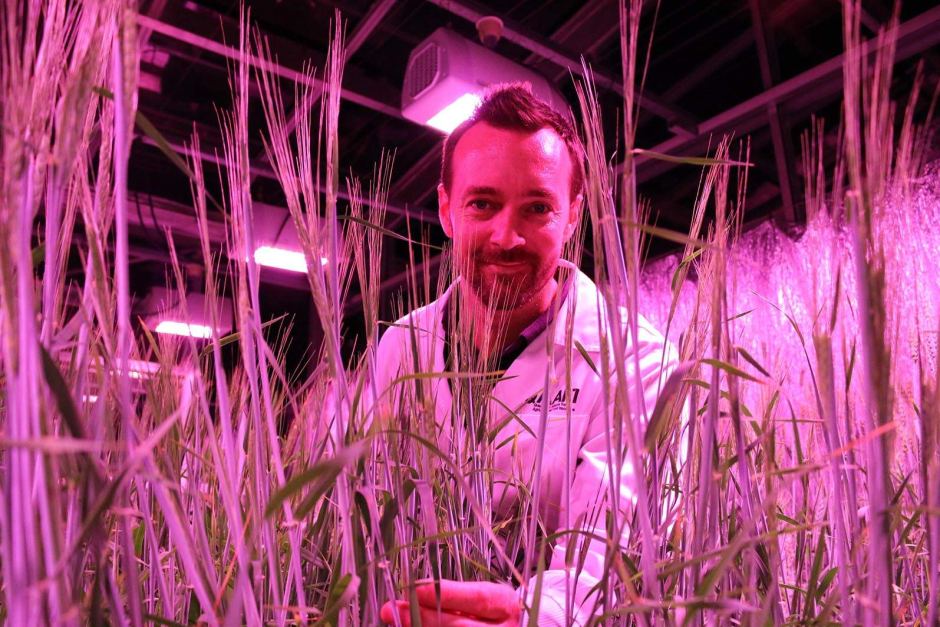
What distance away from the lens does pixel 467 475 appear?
465mm

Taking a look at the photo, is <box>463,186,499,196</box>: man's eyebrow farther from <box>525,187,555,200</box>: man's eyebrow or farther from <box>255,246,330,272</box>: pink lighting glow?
<box>255,246,330,272</box>: pink lighting glow

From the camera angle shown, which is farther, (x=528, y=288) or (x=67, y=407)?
(x=528, y=288)

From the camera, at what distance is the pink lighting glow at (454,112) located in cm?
239

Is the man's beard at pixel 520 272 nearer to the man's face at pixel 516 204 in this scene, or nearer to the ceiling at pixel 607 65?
the man's face at pixel 516 204

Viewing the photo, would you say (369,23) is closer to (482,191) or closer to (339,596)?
(482,191)

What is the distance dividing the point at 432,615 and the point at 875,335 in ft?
0.89

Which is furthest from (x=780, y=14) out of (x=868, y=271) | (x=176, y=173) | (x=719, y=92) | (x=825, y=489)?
(x=176, y=173)

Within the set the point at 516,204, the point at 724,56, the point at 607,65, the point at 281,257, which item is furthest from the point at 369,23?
the point at 516,204

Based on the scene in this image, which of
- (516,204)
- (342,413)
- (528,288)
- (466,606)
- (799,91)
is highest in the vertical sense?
(799,91)

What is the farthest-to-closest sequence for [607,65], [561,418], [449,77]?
[607,65] < [449,77] < [561,418]

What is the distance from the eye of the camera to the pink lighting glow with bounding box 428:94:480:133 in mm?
2389

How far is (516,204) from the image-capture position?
973 millimetres

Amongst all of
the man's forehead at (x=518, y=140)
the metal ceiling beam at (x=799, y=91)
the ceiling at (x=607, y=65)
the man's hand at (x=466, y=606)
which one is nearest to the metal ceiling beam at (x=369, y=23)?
the ceiling at (x=607, y=65)

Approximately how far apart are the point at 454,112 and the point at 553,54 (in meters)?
0.39
